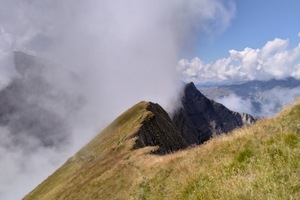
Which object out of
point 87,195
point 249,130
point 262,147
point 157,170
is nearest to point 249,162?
point 262,147

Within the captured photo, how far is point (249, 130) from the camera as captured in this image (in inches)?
711

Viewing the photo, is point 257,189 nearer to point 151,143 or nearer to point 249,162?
point 249,162

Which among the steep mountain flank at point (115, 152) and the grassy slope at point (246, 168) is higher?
the steep mountain flank at point (115, 152)

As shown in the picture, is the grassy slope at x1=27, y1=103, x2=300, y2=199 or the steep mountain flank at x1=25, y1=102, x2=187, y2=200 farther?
the steep mountain flank at x1=25, y1=102, x2=187, y2=200


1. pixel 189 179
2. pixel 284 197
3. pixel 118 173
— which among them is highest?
pixel 118 173

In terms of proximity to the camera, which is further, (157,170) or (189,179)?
(157,170)

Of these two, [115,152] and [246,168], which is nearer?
[246,168]

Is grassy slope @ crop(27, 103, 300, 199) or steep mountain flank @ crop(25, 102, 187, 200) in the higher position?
steep mountain flank @ crop(25, 102, 187, 200)

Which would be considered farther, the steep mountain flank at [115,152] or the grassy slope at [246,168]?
the steep mountain flank at [115,152]

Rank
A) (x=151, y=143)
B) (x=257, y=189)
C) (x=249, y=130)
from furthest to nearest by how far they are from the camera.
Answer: (x=151, y=143), (x=249, y=130), (x=257, y=189)

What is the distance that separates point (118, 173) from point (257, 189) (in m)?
29.3

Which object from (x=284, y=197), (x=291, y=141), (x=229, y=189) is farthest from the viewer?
(x=291, y=141)

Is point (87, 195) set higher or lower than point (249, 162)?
higher

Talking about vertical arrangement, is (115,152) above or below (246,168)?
above
